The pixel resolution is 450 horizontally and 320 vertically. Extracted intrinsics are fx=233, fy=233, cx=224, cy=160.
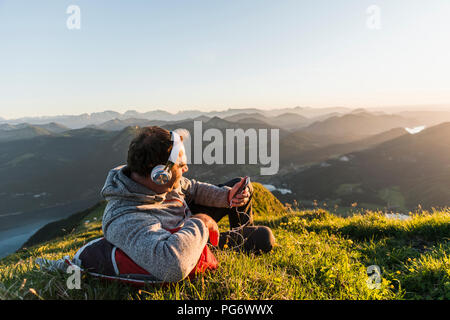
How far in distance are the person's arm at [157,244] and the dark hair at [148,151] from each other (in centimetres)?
58

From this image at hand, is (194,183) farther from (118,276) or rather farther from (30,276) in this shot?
(30,276)

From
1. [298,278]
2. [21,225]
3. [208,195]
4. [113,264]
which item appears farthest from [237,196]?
[21,225]

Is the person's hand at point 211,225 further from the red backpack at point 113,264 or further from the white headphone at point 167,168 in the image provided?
the white headphone at point 167,168

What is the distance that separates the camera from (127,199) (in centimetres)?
280

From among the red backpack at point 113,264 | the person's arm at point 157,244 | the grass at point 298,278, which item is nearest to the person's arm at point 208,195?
the grass at point 298,278

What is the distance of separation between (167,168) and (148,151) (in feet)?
1.00

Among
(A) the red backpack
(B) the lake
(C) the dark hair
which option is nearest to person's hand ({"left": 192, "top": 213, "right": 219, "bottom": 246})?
(A) the red backpack

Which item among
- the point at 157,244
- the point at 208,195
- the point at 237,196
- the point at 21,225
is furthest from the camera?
the point at 21,225

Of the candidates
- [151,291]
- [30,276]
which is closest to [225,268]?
[151,291]

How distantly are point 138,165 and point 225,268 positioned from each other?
1.70 meters

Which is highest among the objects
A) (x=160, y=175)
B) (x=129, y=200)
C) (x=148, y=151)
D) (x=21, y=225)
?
(x=148, y=151)

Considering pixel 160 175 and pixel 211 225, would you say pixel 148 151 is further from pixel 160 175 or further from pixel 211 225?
pixel 211 225

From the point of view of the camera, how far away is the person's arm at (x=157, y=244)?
7.75 feet

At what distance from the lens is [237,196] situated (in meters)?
4.27
